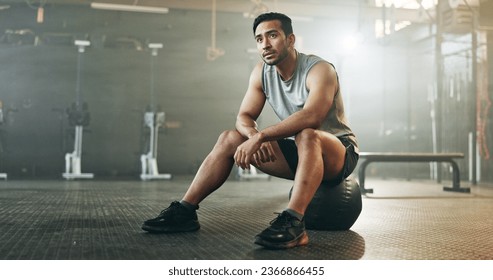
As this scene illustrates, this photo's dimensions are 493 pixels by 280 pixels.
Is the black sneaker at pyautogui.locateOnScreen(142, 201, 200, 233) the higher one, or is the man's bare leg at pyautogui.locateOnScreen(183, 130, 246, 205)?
the man's bare leg at pyautogui.locateOnScreen(183, 130, 246, 205)

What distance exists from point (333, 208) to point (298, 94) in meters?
0.51

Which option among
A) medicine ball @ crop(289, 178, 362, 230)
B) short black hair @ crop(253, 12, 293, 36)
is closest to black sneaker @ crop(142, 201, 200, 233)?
medicine ball @ crop(289, 178, 362, 230)

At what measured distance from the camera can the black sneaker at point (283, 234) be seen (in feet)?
5.32

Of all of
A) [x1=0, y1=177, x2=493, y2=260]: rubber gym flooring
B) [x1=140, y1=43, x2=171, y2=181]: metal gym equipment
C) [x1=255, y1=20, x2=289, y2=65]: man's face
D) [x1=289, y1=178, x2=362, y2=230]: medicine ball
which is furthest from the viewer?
[x1=140, y1=43, x2=171, y2=181]: metal gym equipment

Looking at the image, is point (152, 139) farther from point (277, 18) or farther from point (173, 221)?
point (277, 18)

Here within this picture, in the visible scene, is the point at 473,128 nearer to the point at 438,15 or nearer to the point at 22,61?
the point at 438,15

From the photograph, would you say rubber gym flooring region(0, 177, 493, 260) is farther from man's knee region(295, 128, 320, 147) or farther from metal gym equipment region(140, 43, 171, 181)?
metal gym equipment region(140, 43, 171, 181)

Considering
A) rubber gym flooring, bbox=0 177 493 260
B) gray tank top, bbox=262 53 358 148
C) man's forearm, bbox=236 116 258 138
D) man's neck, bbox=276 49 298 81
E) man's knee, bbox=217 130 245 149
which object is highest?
man's neck, bbox=276 49 298 81

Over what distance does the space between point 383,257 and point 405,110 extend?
22.6 ft

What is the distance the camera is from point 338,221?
2137mm

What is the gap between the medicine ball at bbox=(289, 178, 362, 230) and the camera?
213 cm

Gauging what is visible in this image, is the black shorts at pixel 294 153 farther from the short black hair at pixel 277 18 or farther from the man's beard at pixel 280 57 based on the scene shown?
→ the short black hair at pixel 277 18

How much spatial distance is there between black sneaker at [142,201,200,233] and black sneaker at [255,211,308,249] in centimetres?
42
